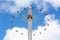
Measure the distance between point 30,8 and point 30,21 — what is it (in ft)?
25.5

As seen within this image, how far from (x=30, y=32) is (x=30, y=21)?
6.71 meters

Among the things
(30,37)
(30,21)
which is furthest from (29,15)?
(30,37)

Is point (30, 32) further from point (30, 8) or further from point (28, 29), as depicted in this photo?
point (30, 8)

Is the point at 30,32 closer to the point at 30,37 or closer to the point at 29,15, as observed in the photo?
the point at 30,37

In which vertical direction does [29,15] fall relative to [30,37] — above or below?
above

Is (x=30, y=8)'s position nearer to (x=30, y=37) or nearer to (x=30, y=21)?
(x=30, y=21)

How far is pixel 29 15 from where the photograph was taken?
112688 mm

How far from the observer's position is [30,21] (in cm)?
11338

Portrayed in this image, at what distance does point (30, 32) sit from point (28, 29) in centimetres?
199

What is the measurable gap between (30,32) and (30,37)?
274 centimetres

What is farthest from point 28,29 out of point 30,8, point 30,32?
point 30,8

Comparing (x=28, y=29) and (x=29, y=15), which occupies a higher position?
(x=29, y=15)

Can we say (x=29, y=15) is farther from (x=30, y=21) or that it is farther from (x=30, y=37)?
(x=30, y=37)

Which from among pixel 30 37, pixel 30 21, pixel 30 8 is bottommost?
pixel 30 37
